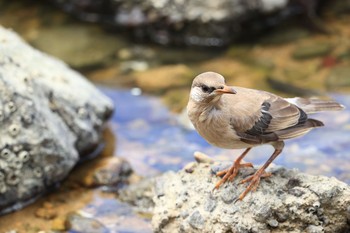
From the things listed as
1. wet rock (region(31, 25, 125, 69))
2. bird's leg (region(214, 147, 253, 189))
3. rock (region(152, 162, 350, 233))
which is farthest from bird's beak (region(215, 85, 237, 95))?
wet rock (region(31, 25, 125, 69))

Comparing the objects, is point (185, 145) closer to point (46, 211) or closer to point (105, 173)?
point (105, 173)

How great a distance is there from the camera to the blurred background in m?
7.67

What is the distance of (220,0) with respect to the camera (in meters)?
10.2

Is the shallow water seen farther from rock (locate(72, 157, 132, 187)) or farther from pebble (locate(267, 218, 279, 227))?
pebble (locate(267, 218, 279, 227))

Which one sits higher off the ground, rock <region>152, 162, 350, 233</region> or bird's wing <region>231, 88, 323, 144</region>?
bird's wing <region>231, 88, 323, 144</region>

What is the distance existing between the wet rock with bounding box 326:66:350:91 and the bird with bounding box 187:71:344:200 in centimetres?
344

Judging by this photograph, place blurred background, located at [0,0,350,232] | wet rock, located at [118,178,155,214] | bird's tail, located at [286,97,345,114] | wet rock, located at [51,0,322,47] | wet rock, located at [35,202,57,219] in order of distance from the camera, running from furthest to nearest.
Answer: wet rock, located at [51,0,322,47] < blurred background, located at [0,0,350,232] < wet rock, located at [118,178,155,214] < wet rock, located at [35,202,57,219] < bird's tail, located at [286,97,345,114]

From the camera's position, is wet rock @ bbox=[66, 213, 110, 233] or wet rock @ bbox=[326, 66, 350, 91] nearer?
wet rock @ bbox=[66, 213, 110, 233]

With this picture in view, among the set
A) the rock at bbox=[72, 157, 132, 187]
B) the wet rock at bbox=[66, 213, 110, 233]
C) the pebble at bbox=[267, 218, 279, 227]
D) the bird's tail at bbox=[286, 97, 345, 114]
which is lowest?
the wet rock at bbox=[66, 213, 110, 233]

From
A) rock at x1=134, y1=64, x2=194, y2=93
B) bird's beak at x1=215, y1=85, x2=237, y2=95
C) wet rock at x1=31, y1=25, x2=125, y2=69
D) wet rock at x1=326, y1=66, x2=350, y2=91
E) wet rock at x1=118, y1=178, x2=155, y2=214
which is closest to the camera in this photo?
bird's beak at x1=215, y1=85, x2=237, y2=95

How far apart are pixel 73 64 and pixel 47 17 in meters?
1.93

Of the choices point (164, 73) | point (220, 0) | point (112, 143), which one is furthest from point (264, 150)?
point (220, 0)

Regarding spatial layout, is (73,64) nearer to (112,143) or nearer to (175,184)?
(112,143)

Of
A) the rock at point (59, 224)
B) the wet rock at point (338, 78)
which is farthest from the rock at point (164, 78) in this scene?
the rock at point (59, 224)
